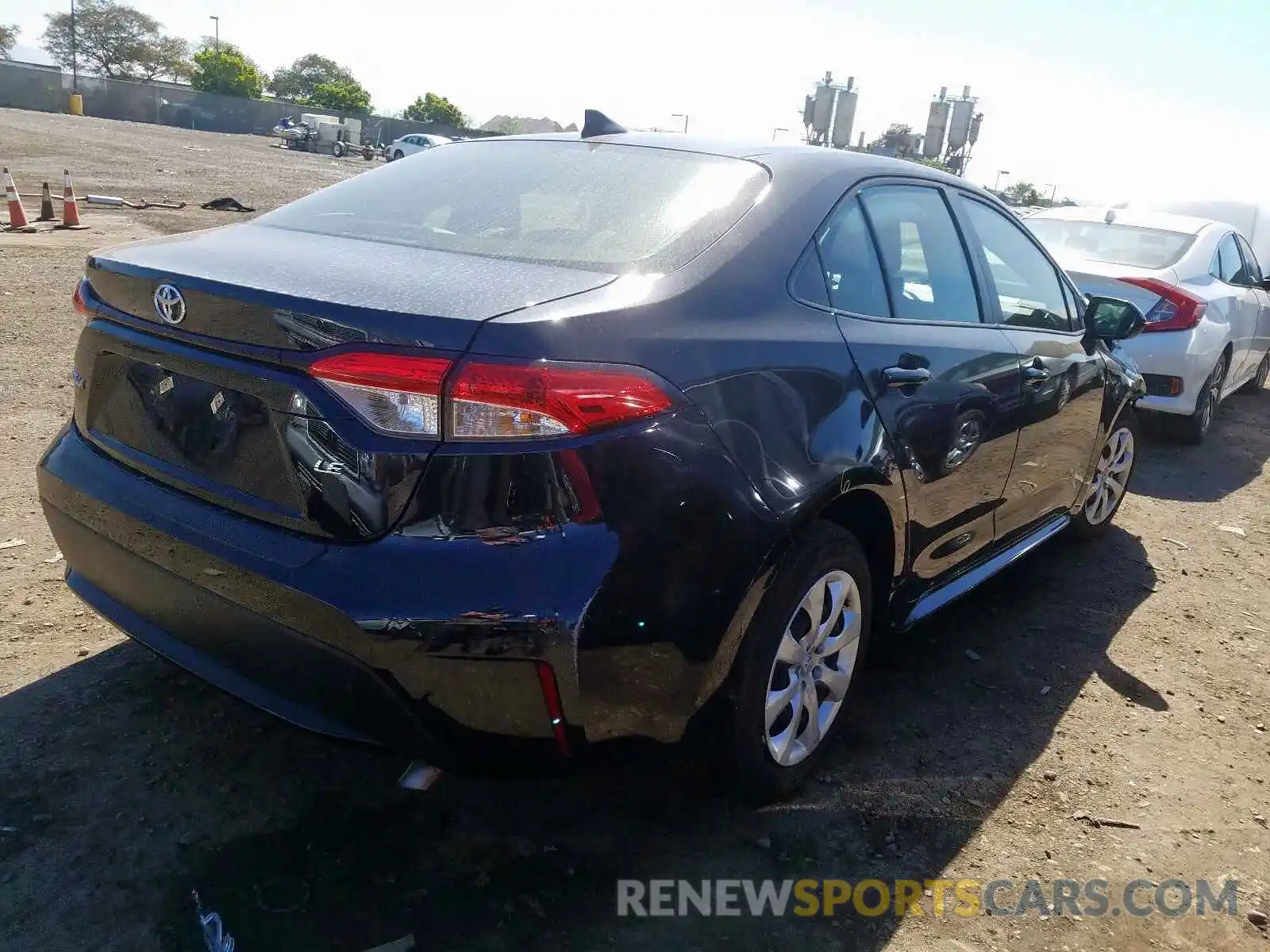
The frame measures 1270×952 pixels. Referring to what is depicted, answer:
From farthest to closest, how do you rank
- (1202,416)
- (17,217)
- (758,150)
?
(17,217) < (1202,416) < (758,150)

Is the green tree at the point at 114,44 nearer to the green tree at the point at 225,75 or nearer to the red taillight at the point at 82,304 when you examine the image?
the green tree at the point at 225,75

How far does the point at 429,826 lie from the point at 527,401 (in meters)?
1.21

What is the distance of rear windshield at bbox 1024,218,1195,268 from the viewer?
7.22 meters

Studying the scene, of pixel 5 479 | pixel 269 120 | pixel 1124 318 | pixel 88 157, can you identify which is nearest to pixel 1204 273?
pixel 1124 318

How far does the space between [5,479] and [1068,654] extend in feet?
14.5

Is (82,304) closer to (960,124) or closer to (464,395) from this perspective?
(464,395)

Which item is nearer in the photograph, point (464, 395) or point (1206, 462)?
point (464, 395)

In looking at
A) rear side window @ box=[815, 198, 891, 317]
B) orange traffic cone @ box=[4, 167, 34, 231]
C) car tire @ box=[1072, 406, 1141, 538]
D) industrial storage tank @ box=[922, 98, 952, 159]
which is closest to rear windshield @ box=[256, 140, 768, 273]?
rear side window @ box=[815, 198, 891, 317]

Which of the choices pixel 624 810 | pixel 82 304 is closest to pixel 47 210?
pixel 82 304

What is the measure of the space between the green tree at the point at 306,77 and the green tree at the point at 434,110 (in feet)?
96.9

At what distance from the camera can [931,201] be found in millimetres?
3354

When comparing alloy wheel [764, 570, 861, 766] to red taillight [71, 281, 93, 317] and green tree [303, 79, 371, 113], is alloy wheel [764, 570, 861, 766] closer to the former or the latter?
red taillight [71, 281, 93, 317]

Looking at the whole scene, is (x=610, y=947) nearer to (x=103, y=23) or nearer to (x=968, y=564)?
(x=968, y=564)

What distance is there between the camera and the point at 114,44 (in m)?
93.1
